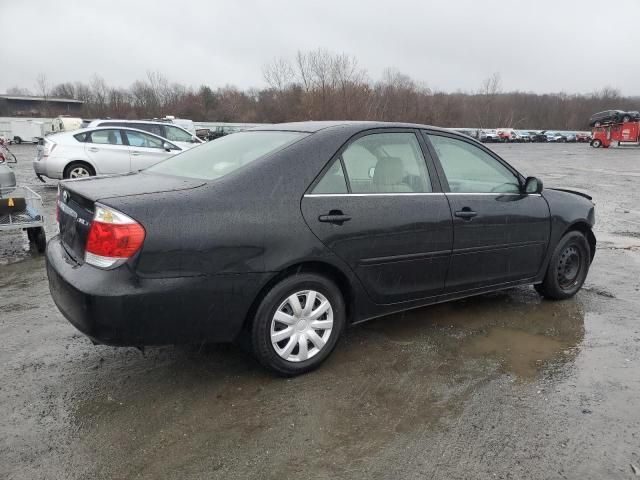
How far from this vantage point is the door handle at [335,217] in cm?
321

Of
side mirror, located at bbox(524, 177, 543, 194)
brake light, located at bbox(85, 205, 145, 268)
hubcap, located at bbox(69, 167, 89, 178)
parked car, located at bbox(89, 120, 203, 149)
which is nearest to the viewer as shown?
brake light, located at bbox(85, 205, 145, 268)

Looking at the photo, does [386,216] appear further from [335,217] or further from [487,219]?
[487,219]

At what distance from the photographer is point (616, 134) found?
1810 inches

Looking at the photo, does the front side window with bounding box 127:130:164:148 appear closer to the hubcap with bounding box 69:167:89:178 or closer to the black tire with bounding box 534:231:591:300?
the hubcap with bounding box 69:167:89:178

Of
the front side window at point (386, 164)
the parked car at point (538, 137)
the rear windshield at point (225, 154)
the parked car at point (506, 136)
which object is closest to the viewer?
the rear windshield at point (225, 154)

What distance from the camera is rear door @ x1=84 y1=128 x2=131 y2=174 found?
38.5ft

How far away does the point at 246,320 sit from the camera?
10.2ft

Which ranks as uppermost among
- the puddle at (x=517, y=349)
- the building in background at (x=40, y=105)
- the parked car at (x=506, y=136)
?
the building in background at (x=40, y=105)

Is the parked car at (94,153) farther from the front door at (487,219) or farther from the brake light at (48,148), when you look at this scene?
the front door at (487,219)

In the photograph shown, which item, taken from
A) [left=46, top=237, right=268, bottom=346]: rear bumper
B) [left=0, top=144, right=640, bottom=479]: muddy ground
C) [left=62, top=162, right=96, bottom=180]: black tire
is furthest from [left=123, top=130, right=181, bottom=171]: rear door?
[left=46, top=237, right=268, bottom=346]: rear bumper

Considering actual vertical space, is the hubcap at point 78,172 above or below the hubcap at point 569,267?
above

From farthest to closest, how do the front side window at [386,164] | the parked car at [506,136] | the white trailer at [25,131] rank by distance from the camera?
the parked car at [506,136] → the white trailer at [25,131] → the front side window at [386,164]

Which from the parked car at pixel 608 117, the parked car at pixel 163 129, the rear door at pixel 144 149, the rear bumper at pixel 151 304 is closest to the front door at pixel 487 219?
the rear bumper at pixel 151 304

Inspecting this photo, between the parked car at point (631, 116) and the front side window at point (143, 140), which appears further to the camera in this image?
the parked car at point (631, 116)
